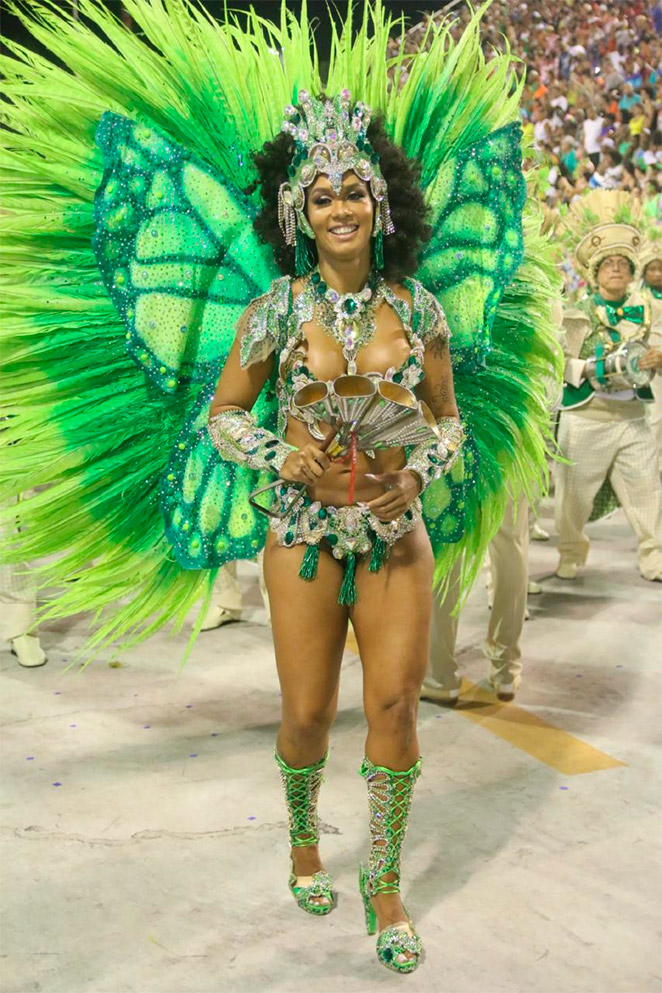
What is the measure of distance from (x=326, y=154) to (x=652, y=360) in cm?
365

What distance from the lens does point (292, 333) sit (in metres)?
2.61

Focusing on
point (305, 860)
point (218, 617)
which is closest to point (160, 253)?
point (305, 860)

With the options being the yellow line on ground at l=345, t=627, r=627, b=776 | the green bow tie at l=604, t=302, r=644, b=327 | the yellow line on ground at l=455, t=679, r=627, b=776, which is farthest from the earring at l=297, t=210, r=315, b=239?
the green bow tie at l=604, t=302, r=644, b=327

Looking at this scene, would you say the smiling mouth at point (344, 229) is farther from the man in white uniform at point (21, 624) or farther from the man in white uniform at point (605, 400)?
the man in white uniform at point (605, 400)

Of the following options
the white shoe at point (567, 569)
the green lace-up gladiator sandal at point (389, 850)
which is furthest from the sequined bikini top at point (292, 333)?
the white shoe at point (567, 569)

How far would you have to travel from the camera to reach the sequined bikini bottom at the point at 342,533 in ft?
8.57

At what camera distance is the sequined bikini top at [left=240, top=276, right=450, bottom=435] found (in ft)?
8.51

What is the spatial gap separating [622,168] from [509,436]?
20.4 feet

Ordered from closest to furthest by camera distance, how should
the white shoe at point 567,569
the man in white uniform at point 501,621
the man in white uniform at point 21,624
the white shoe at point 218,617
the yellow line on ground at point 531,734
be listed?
the yellow line on ground at point 531,734, the man in white uniform at point 501,621, the man in white uniform at point 21,624, the white shoe at point 218,617, the white shoe at point 567,569

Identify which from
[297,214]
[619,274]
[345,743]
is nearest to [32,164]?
[297,214]

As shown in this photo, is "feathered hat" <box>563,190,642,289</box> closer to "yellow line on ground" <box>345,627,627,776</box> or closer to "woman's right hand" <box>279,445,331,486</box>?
"yellow line on ground" <box>345,627,627,776</box>

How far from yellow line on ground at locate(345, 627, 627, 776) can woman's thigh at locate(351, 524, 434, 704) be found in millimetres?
1378

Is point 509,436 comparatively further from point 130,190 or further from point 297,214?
point 130,190

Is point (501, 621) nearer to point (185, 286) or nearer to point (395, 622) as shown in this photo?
point (395, 622)
